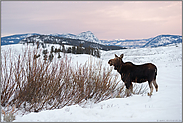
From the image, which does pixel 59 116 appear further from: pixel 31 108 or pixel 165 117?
pixel 165 117

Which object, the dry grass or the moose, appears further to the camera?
the moose

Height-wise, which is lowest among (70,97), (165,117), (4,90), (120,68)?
(70,97)

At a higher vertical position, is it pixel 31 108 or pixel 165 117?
pixel 165 117

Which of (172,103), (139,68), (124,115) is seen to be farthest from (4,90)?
(172,103)

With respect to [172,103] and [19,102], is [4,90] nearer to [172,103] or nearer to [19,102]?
[19,102]

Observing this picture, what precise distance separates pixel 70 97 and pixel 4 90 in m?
1.75

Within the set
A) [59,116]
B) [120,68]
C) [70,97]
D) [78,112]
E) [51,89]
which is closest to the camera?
[59,116]

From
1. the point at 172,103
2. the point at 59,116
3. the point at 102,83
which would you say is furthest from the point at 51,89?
the point at 172,103

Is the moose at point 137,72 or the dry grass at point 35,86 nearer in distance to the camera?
the dry grass at point 35,86

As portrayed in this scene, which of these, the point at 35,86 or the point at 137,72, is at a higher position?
the point at 137,72

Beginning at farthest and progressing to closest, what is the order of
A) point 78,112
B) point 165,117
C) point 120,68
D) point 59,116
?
point 120,68 → point 78,112 → point 59,116 → point 165,117

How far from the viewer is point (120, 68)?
14.5 ft

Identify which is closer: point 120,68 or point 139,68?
→ point 139,68

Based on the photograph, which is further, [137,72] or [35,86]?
[137,72]
